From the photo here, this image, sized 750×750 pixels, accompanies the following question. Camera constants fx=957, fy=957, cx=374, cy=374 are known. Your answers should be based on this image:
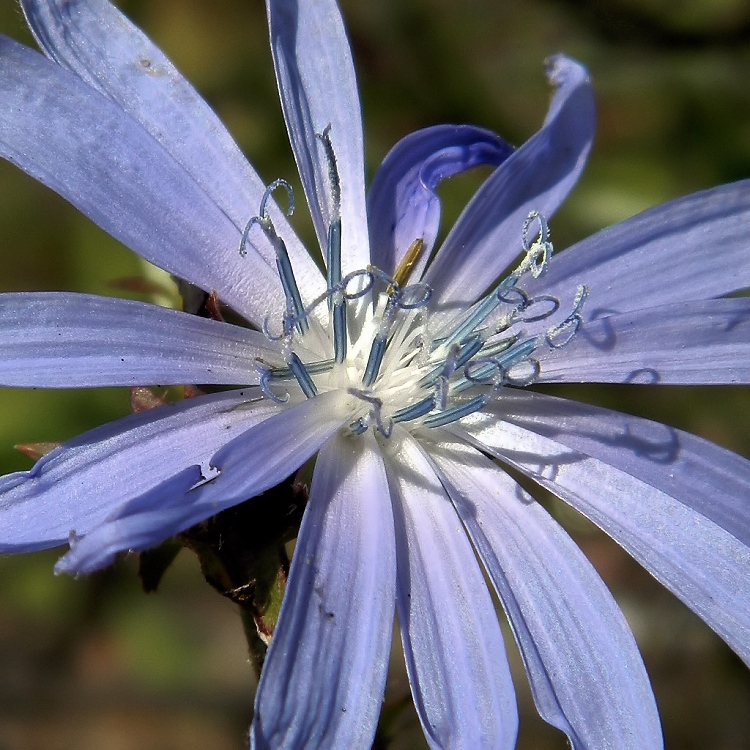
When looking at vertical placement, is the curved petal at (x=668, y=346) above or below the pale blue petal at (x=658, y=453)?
above

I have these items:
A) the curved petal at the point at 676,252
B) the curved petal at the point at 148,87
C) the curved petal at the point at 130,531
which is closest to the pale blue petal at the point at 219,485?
the curved petal at the point at 130,531

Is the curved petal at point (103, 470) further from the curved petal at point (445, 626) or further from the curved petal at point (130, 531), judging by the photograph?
the curved petal at point (445, 626)

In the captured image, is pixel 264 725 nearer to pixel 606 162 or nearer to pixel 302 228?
pixel 302 228

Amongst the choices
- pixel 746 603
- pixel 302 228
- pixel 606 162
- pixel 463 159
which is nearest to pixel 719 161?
pixel 606 162

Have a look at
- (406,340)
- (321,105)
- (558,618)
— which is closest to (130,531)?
(558,618)

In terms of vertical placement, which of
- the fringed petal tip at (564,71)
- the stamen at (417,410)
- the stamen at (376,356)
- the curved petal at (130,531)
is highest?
the fringed petal tip at (564,71)

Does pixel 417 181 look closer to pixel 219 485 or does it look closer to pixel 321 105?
pixel 321 105
